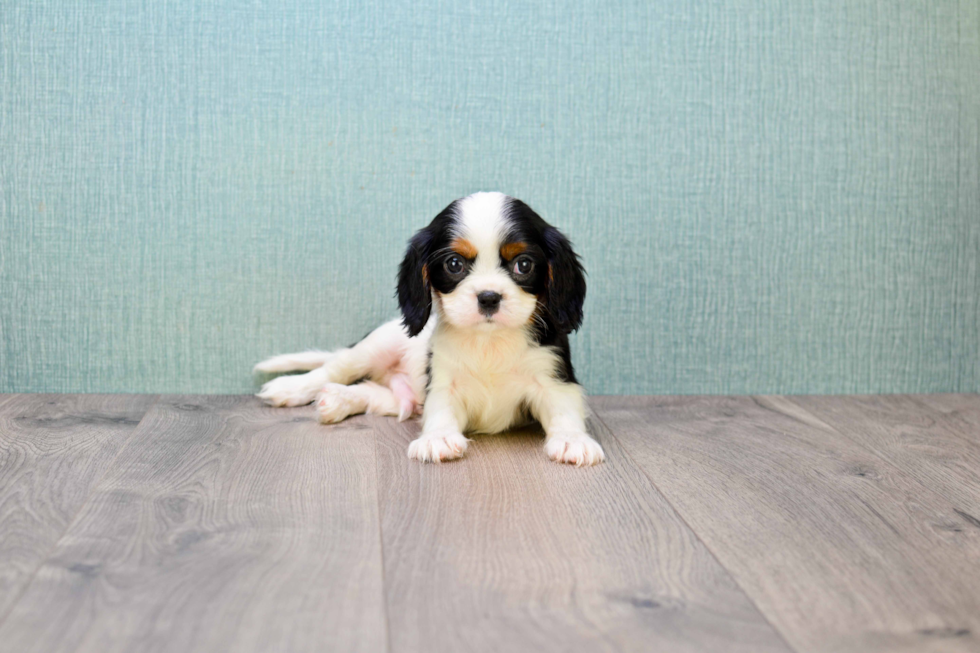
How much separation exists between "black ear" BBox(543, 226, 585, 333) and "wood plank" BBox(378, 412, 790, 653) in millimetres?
396

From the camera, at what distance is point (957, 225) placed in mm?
2785

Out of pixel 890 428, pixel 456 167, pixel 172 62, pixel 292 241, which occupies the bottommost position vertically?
pixel 890 428

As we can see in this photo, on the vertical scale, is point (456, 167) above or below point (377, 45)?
below

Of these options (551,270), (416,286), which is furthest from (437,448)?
(551,270)

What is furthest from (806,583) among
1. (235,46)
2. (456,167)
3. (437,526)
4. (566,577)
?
(235,46)

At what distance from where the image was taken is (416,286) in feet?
Result: 6.91

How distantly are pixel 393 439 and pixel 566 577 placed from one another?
3.08 ft

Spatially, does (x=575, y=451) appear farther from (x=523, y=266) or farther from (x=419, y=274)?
(x=419, y=274)

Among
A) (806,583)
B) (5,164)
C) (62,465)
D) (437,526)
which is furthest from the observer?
(5,164)

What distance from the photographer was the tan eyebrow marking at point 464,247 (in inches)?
79.1

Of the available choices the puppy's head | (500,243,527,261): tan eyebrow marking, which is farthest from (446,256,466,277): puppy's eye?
(500,243,527,261): tan eyebrow marking

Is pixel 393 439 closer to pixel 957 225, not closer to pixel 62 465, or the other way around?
pixel 62 465

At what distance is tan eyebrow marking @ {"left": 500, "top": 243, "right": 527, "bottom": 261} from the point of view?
6.59ft

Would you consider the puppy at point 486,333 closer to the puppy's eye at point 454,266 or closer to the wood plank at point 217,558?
the puppy's eye at point 454,266
